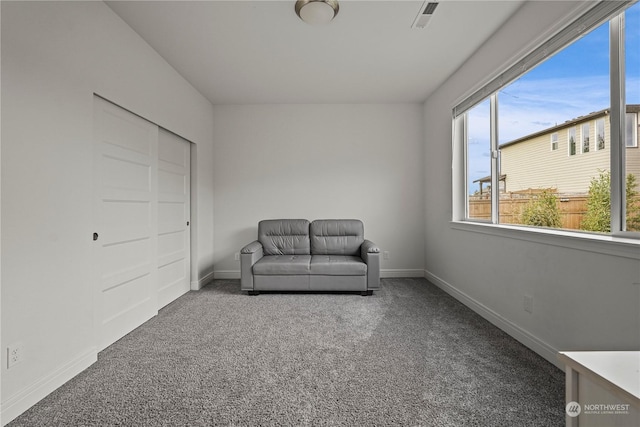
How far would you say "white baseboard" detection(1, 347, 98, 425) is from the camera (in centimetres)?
151

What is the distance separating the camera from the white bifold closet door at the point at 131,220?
225 cm

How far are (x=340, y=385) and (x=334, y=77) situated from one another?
3.26m

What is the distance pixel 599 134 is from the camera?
181 centimetres

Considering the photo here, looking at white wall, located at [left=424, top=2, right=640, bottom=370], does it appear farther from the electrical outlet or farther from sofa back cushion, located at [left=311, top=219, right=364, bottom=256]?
the electrical outlet

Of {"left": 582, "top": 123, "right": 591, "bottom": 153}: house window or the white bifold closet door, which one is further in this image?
the white bifold closet door

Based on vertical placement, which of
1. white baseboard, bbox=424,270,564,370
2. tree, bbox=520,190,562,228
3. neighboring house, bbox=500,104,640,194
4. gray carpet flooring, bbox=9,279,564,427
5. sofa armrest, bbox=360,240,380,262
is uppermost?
neighboring house, bbox=500,104,640,194

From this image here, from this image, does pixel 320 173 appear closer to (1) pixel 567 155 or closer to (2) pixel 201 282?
(2) pixel 201 282

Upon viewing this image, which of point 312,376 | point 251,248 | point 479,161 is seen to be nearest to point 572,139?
point 479,161

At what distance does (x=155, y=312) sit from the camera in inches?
116

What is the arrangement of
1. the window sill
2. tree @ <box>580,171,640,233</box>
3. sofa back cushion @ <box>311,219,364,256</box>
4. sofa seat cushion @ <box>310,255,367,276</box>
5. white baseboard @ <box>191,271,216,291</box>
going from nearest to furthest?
1. the window sill
2. tree @ <box>580,171,640,233</box>
3. sofa seat cushion @ <box>310,255,367,276</box>
4. white baseboard @ <box>191,271,216,291</box>
5. sofa back cushion @ <box>311,219,364,256</box>

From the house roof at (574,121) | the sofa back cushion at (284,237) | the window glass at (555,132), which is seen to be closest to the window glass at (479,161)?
the window glass at (555,132)

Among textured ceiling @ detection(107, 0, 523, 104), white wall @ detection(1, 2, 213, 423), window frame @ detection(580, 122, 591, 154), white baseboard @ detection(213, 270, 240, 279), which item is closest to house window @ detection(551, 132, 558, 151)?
window frame @ detection(580, 122, 591, 154)

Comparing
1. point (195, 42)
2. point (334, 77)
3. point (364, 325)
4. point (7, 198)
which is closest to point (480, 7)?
point (334, 77)

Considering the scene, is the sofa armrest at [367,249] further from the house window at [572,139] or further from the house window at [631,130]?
the house window at [631,130]
